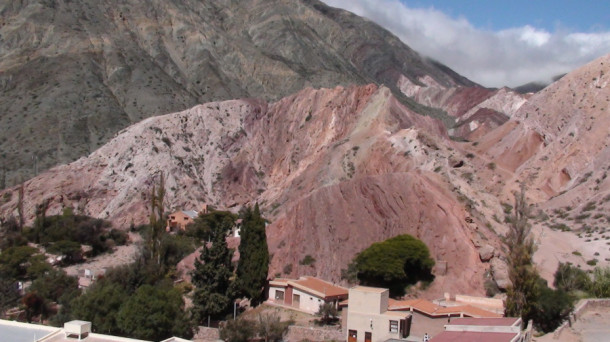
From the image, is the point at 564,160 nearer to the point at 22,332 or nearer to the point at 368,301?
the point at 368,301

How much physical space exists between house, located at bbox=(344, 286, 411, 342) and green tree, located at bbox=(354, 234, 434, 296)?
16.1 ft

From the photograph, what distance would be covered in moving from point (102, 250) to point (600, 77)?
42.7 m

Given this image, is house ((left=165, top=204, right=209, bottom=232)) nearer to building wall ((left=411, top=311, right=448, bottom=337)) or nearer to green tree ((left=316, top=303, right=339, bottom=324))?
green tree ((left=316, top=303, right=339, bottom=324))

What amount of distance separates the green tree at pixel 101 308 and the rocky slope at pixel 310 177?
959cm

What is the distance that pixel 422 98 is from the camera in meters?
156

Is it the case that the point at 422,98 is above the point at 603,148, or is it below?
above

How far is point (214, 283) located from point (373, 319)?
27.2 feet

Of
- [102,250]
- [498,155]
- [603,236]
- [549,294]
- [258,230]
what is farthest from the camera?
[498,155]

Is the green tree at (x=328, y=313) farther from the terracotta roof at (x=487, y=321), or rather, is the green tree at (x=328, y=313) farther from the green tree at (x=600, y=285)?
the green tree at (x=600, y=285)

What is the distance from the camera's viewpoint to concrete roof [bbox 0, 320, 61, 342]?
21.5 metres

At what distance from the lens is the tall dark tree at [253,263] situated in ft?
110

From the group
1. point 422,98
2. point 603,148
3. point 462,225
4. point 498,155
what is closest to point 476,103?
point 422,98

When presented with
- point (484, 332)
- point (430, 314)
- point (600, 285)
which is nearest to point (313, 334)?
point (430, 314)

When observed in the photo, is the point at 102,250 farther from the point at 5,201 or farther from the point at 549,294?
the point at 549,294
